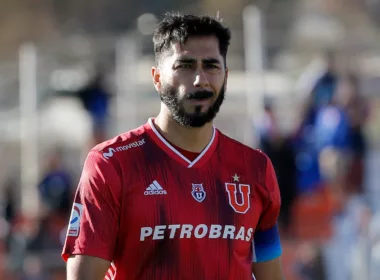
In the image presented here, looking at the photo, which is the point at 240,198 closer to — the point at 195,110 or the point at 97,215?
the point at 195,110

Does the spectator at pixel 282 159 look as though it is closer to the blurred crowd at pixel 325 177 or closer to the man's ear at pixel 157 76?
the blurred crowd at pixel 325 177

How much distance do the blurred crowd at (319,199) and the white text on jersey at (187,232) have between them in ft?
20.0

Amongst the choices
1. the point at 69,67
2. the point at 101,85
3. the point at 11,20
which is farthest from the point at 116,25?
the point at 11,20

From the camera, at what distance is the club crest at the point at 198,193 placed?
4125 mm

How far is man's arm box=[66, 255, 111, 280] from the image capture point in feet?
12.8

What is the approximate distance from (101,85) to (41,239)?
2.29 m

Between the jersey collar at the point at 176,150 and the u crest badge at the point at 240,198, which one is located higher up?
the jersey collar at the point at 176,150

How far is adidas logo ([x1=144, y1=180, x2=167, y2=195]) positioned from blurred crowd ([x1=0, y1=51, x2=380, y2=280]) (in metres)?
6.25

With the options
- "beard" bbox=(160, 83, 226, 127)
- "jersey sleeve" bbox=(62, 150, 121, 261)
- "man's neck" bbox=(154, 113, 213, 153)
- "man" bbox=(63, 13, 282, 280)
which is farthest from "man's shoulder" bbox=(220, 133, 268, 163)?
"jersey sleeve" bbox=(62, 150, 121, 261)

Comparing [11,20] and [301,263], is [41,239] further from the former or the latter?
[11,20]

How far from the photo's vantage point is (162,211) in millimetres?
4047

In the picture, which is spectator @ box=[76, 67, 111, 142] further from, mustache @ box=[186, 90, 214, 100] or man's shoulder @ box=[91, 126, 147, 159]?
mustache @ box=[186, 90, 214, 100]

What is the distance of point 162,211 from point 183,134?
387mm

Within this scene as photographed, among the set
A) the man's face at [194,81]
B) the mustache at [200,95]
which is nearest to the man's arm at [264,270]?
the man's face at [194,81]
